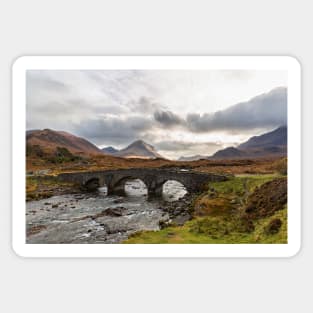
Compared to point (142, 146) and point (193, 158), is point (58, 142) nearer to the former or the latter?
point (142, 146)

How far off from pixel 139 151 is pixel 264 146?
1809mm

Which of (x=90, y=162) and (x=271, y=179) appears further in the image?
(x=90, y=162)

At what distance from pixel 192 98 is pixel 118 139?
1.27 meters

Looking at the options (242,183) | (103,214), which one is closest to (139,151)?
(103,214)

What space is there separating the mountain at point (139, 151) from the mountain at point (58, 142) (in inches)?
14.9

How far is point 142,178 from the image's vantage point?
383cm

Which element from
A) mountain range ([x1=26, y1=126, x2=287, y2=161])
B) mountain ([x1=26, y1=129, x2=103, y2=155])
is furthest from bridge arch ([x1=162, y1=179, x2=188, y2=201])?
mountain ([x1=26, y1=129, x2=103, y2=155])

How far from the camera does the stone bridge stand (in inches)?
145

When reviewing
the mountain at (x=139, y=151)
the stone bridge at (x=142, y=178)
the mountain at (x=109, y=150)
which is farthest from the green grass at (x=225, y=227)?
the mountain at (x=109, y=150)

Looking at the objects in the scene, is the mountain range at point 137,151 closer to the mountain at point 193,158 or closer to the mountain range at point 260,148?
the mountain at point 193,158

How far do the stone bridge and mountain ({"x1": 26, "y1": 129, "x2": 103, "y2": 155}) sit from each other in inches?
18.6
